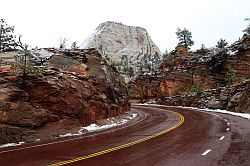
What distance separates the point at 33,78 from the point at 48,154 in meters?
10.0

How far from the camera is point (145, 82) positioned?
3059 inches

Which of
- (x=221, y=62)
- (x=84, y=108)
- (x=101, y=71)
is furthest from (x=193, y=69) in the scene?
(x=84, y=108)

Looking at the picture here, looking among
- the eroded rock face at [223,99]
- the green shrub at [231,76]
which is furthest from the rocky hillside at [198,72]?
the eroded rock face at [223,99]

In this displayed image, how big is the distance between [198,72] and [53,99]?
51023mm

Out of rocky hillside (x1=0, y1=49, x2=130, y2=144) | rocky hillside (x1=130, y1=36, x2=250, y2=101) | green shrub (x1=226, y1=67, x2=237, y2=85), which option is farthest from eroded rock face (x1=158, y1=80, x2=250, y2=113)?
rocky hillside (x1=0, y1=49, x2=130, y2=144)

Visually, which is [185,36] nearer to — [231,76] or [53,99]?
[231,76]

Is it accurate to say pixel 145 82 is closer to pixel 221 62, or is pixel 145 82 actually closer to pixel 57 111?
pixel 221 62

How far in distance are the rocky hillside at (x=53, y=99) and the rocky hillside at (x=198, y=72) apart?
116 feet

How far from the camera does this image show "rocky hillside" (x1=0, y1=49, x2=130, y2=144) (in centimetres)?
1855

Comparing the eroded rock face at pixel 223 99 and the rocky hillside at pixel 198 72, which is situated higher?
the rocky hillside at pixel 198 72

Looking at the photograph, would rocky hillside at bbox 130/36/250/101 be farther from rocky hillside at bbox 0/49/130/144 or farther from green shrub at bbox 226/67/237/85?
rocky hillside at bbox 0/49/130/144

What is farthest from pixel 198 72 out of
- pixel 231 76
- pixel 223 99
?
pixel 223 99

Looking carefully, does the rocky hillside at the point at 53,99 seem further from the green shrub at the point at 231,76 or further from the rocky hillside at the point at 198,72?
the rocky hillside at the point at 198,72

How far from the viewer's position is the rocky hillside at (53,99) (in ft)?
60.8
